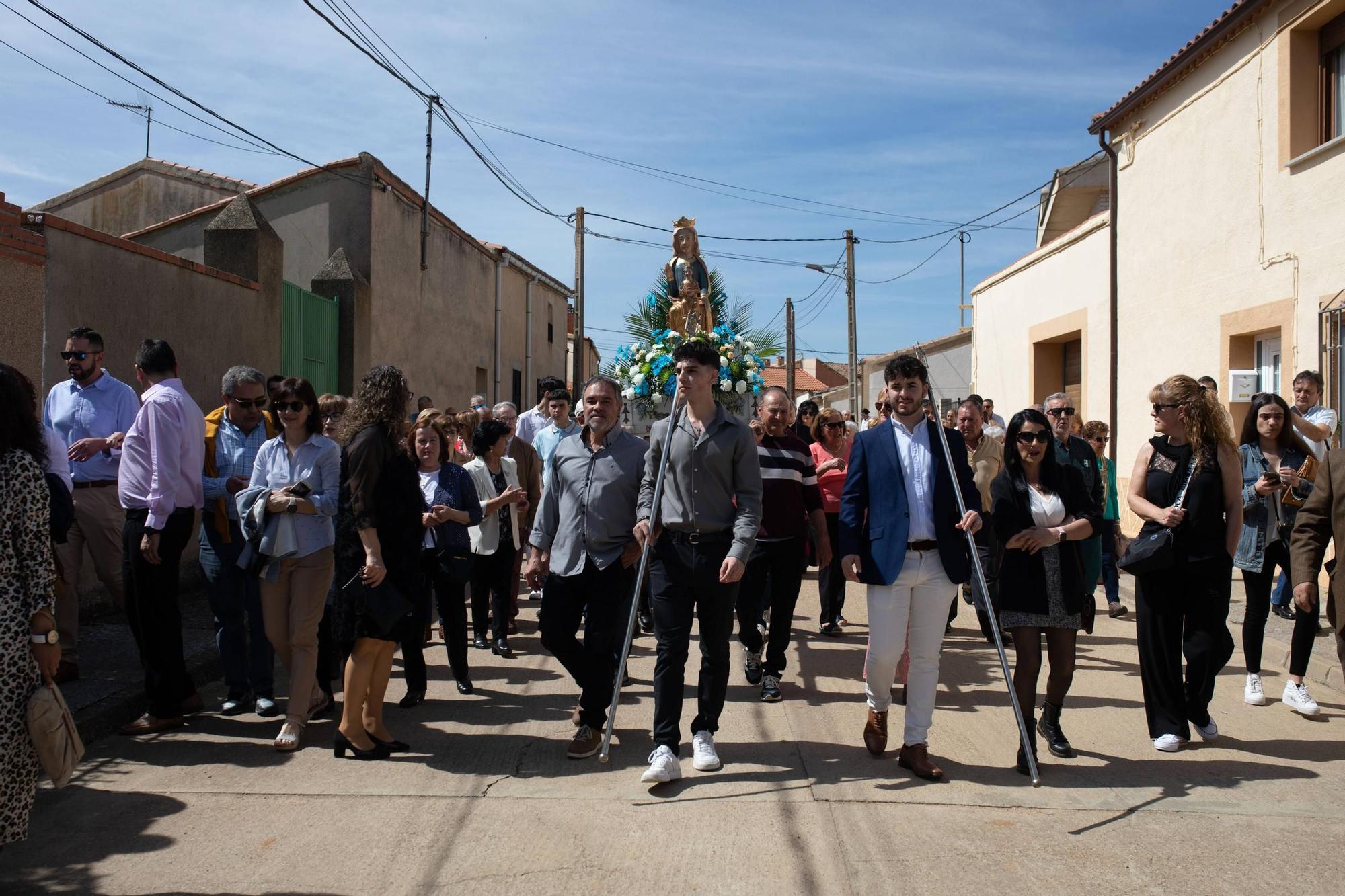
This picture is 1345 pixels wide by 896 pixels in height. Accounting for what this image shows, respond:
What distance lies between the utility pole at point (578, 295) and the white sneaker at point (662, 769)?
19.6 meters

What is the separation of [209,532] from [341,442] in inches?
47.4

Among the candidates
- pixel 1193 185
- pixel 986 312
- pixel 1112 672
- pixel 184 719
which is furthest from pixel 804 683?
pixel 986 312

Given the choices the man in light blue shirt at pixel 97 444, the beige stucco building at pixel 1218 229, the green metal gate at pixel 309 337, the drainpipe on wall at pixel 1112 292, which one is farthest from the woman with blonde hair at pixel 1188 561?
the drainpipe on wall at pixel 1112 292

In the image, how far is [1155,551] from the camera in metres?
5.32

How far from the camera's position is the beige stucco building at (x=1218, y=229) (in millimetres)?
10641

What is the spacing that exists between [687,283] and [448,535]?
6309mm

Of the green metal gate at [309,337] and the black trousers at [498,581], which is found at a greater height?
the green metal gate at [309,337]

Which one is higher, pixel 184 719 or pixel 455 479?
pixel 455 479

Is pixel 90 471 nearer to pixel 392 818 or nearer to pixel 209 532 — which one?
pixel 209 532

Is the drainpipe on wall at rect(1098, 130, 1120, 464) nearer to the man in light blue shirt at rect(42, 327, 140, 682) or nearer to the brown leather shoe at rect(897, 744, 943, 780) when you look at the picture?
the brown leather shoe at rect(897, 744, 943, 780)

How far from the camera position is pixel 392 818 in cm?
438

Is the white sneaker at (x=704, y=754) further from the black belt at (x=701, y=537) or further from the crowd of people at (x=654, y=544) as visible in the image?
the black belt at (x=701, y=537)

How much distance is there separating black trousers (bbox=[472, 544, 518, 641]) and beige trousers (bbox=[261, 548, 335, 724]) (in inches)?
71.9

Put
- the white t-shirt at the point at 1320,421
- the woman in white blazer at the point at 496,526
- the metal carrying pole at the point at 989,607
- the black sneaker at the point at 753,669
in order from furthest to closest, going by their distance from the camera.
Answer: the white t-shirt at the point at 1320,421, the woman in white blazer at the point at 496,526, the black sneaker at the point at 753,669, the metal carrying pole at the point at 989,607
